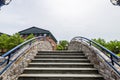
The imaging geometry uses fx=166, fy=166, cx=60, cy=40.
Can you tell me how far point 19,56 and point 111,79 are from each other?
9.84 ft

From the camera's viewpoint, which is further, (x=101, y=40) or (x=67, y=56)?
(x=101, y=40)

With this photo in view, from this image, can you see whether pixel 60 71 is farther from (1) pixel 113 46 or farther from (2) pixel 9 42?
(1) pixel 113 46

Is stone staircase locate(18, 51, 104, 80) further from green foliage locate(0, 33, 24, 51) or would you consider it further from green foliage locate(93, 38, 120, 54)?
green foliage locate(93, 38, 120, 54)

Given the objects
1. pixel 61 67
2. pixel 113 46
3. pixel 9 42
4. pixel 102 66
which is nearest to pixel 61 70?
pixel 61 67

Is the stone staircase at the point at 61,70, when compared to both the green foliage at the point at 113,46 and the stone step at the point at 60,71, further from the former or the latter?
the green foliage at the point at 113,46

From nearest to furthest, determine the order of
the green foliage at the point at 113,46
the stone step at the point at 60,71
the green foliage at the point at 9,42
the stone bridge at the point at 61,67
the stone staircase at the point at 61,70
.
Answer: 1. the stone bridge at the point at 61,67
2. the stone staircase at the point at 61,70
3. the stone step at the point at 60,71
4. the green foliage at the point at 9,42
5. the green foliage at the point at 113,46

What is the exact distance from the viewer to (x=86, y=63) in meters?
6.77

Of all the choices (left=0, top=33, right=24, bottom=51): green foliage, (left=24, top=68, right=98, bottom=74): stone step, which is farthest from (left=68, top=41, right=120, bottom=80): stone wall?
(left=0, top=33, right=24, bottom=51): green foliage

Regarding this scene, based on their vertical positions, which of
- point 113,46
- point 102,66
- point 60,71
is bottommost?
point 60,71

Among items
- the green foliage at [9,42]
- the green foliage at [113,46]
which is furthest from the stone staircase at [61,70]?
the green foliage at [113,46]

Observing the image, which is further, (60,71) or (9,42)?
(9,42)

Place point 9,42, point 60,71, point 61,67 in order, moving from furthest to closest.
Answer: point 9,42
point 61,67
point 60,71

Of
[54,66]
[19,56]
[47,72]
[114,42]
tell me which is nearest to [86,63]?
[54,66]

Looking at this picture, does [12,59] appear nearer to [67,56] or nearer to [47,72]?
[47,72]
